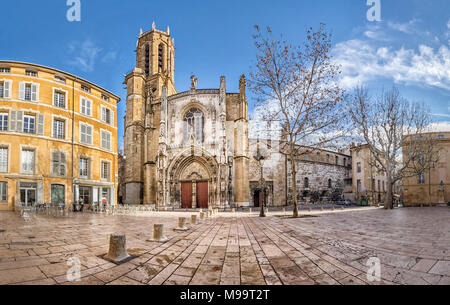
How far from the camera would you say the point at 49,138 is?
52.4 feet

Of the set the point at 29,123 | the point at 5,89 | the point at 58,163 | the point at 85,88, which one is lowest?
the point at 58,163

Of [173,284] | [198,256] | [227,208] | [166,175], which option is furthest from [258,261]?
[166,175]

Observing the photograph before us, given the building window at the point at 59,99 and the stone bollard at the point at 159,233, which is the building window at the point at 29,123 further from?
the stone bollard at the point at 159,233

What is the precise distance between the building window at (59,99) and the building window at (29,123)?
1.90 meters

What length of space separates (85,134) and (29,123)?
3.55m

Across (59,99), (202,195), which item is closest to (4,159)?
(59,99)

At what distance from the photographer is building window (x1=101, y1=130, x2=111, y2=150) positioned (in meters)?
19.7

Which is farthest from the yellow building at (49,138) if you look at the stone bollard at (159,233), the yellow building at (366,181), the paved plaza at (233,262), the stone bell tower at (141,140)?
the yellow building at (366,181)

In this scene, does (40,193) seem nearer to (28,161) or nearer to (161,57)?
(28,161)

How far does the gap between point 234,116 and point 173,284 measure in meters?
22.6

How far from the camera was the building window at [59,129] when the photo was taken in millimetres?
16609

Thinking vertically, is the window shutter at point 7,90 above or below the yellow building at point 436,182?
above
